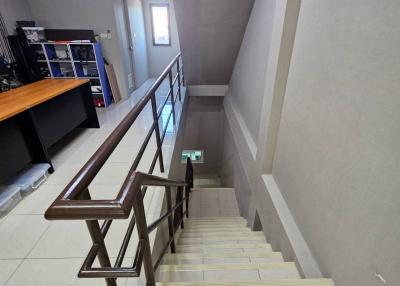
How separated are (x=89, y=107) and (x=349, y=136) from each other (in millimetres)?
3552

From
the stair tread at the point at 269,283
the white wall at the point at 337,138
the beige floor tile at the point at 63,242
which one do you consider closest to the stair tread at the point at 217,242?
the white wall at the point at 337,138

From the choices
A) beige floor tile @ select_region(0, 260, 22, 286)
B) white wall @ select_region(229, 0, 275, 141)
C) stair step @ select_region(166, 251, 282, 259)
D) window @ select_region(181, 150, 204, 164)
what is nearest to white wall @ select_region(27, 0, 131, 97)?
white wall @ select_region(229, 0, 275, 141)

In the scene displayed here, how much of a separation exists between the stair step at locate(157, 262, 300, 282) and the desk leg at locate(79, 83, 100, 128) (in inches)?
114

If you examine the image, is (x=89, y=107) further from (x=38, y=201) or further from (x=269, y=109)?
(x=269, y=109)

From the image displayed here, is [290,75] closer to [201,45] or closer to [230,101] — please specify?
[201,45]

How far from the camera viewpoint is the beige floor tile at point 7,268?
141cm

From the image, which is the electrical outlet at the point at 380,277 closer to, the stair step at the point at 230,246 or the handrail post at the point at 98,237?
the handrail post at the point at 98,237

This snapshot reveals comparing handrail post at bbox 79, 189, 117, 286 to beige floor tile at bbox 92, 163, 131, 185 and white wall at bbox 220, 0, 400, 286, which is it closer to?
white wall at bbox 220, 0, 400, 286

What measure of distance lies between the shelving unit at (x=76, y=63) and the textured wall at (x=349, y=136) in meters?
4.09

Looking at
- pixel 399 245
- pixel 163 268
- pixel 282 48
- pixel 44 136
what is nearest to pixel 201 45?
pixel 282 48

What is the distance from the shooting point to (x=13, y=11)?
408cm

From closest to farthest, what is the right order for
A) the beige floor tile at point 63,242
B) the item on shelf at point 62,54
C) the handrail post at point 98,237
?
the handrail post at point 98,237 < the beige floor tile at point 63,242 < the item on shelf at point 62,54

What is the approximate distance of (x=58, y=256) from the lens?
1.54 m

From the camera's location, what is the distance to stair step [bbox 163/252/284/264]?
1598 mm
